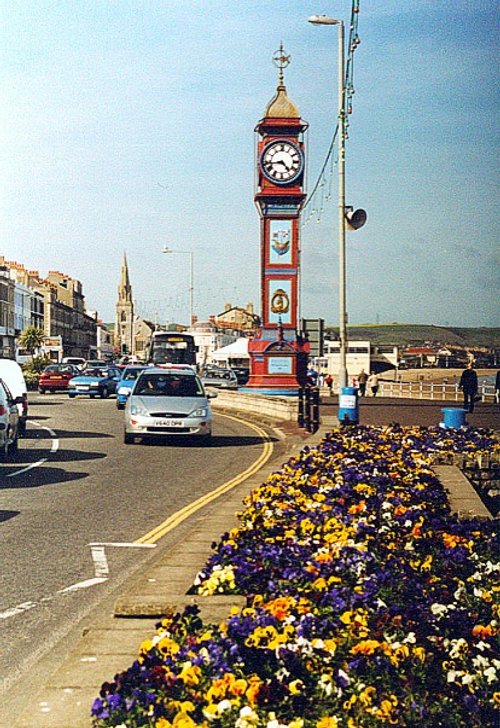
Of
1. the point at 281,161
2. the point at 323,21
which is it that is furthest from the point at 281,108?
the point at 323,21

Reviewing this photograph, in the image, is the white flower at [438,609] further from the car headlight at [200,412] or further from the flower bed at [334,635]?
the car headlight at [200,412]

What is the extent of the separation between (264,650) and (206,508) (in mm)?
8450

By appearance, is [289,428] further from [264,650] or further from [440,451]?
[264,650]

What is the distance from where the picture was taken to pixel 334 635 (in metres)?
5.18

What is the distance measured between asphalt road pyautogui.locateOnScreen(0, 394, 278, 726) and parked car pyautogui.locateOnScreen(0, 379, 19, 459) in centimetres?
30

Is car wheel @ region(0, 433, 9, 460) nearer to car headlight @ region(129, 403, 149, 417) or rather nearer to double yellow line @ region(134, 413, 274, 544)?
car headlight @ region(129, 403, 149, 417)

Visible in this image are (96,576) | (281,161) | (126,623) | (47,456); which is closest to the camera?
(126,623)

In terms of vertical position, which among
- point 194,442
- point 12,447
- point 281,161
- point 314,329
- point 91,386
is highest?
point 281,161

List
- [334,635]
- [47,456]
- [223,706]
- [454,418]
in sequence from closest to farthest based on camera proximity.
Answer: [223,706] → [334,635] → [47,456] → [454,418]

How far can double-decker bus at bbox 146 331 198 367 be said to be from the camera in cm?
6200

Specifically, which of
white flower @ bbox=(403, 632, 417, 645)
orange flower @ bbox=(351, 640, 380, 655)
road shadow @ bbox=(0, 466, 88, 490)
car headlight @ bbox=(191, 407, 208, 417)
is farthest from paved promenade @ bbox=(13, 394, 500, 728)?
car headlight @ bbox=(191, 407, 208, 417)

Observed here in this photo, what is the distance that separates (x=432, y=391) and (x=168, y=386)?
31923mm

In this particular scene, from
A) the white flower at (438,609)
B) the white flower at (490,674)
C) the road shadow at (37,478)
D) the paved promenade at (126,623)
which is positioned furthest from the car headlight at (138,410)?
the white flower at (490,674)

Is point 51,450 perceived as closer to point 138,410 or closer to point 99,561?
point 138,410
